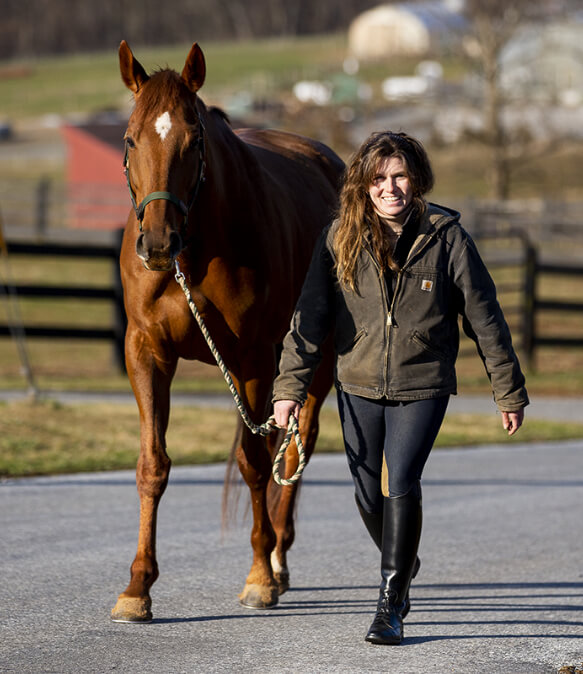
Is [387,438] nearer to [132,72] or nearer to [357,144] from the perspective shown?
[132,72]

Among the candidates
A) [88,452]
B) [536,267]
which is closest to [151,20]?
[536,267]

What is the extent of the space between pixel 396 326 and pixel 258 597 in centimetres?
152

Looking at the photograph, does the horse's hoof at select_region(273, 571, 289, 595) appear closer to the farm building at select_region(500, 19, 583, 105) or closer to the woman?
the woman

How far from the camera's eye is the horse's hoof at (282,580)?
5.77 metres

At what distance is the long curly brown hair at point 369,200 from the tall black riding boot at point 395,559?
89 centimetres

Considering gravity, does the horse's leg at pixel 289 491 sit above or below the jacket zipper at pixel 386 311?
below

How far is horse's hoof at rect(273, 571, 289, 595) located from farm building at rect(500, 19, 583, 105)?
3144cm

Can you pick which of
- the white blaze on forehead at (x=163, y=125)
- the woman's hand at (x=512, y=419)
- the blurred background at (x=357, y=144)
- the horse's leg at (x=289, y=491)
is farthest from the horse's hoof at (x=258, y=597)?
the blurred background at (x=357, y=144)

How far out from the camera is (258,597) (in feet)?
17.8

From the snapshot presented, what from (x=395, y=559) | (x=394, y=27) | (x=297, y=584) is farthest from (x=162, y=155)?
(x=394, y=27)

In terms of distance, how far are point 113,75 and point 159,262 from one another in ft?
310

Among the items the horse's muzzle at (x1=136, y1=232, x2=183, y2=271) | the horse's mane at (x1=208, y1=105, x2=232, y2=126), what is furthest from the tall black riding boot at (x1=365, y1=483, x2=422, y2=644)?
the horse's mane at (x1=208, y1=105, x2=232, y2=126)

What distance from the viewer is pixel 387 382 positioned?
185 inches

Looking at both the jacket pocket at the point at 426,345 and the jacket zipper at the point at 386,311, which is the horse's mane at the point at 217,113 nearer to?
the jacket zipper at the point at 386,311
